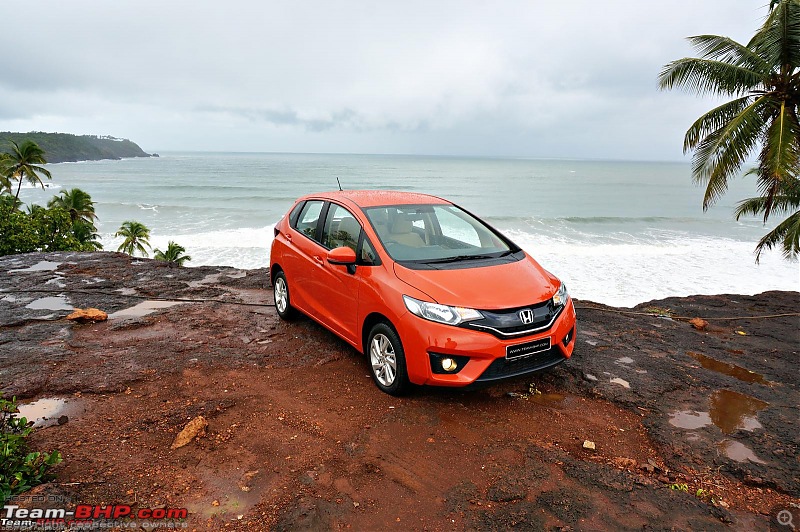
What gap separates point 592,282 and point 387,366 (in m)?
13.4

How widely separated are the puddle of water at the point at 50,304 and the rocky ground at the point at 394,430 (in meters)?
0.35

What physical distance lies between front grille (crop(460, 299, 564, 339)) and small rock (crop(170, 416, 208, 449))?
6.95ft

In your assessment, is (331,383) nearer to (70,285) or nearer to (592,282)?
(70,285)

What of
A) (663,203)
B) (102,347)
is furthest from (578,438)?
(663,203)

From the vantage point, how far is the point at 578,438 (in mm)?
3719

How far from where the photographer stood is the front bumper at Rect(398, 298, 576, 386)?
12.1 feet

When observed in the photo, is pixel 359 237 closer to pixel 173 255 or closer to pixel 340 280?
pixel 340 280

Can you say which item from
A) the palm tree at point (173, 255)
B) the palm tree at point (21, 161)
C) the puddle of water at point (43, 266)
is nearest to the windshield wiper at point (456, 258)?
the puddle of water at point (43, 266)

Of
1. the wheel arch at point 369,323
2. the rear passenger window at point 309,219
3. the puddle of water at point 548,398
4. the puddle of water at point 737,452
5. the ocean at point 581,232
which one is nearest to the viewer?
the puddle of water at point 737,452

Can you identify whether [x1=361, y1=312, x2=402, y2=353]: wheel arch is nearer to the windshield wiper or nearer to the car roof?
the windshield wiper

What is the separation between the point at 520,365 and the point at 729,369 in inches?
116

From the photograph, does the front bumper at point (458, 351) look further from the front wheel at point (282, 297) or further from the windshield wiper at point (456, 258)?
the front wheel at point (282, 297)

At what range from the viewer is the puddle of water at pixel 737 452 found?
351 centimetres

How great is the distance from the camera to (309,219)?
573 cm
